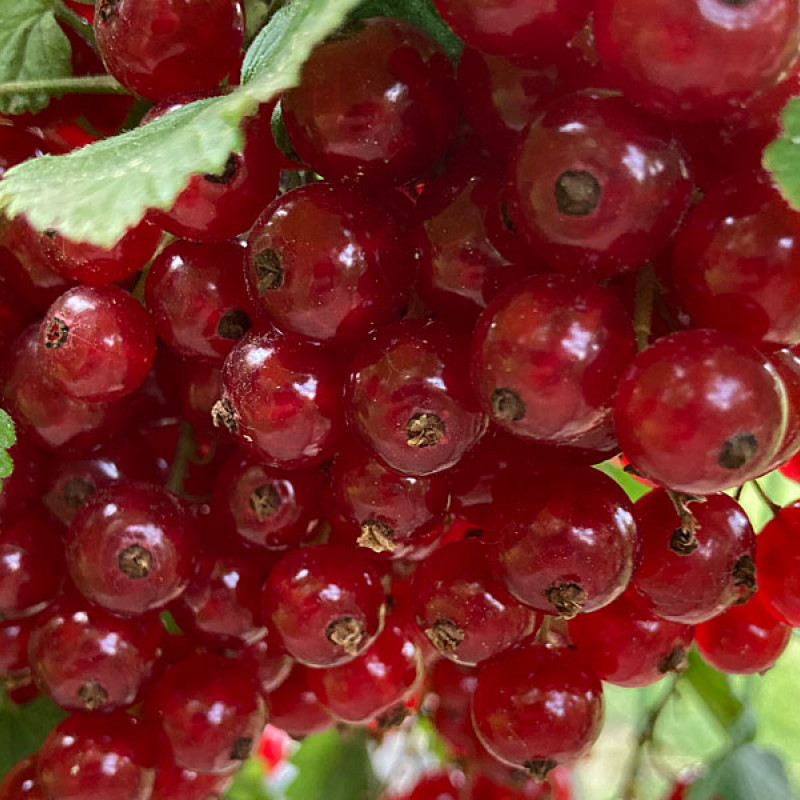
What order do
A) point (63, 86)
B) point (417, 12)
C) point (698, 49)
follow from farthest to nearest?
point (63, 86)
point (417, 12)
point (698, 49)

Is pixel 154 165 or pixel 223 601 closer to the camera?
pixel 154 165

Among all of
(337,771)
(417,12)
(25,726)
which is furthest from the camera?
(337,771)

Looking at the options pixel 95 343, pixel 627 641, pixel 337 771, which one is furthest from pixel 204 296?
pixel 337 771

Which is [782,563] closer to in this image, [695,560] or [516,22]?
[695,560]

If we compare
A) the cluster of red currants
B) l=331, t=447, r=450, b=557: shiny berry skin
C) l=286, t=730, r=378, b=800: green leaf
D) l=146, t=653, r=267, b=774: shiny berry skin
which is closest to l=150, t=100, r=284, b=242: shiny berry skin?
the cluster of red currants

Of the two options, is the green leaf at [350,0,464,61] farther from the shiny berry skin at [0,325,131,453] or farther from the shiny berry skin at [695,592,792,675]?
the shiny berry skin at [695,592,792,675]

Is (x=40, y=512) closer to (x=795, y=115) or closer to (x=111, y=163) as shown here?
(x=111, y=163)

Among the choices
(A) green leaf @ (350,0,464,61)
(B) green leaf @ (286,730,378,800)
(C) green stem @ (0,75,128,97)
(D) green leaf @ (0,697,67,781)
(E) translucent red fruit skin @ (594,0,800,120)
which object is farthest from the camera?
(B) green leaf @ (286,730,378,800)
